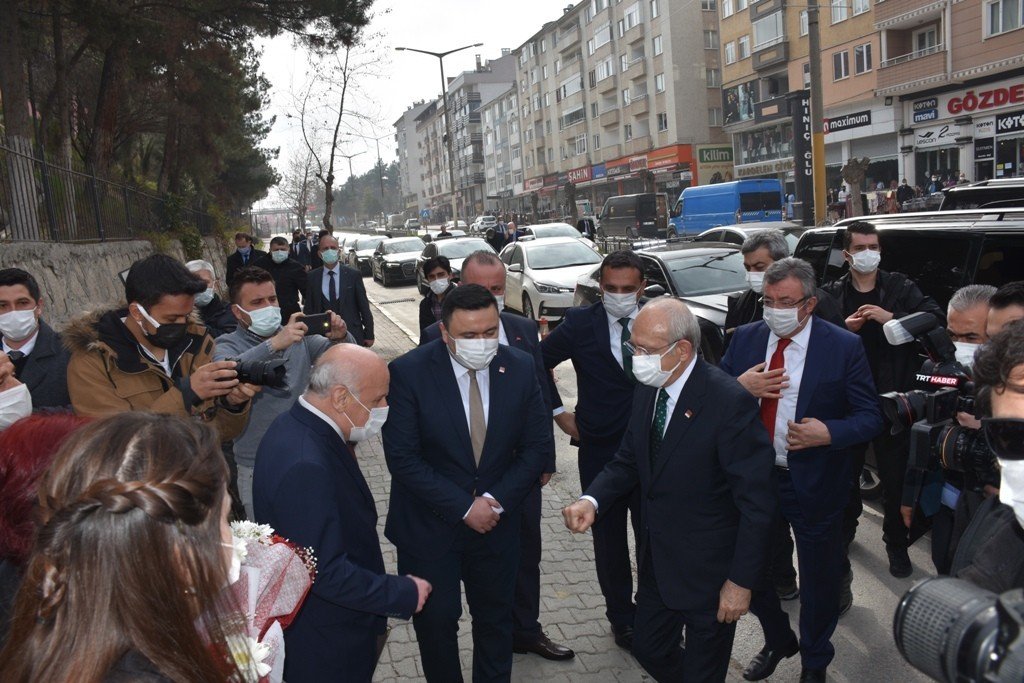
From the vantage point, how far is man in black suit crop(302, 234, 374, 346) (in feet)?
29.1

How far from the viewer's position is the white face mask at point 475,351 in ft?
11.6

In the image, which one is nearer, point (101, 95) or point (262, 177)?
point (101, 95)

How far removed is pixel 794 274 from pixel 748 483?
1.45m

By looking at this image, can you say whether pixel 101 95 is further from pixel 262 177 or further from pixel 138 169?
pixel 262 177

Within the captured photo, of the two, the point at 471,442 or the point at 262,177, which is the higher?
the point at 262,177

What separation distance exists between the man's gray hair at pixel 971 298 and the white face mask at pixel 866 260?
4.39ft

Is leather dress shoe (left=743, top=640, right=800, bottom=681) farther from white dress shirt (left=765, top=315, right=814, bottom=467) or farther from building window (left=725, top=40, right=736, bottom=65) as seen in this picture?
building window (left=725, top=40, right=736, bottom=65)

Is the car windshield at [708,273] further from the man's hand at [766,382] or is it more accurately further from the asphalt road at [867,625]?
the man's hand at [766,382]

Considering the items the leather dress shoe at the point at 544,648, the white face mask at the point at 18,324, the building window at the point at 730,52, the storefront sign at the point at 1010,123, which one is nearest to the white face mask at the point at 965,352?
the leather dress shoe at the point at 544,648

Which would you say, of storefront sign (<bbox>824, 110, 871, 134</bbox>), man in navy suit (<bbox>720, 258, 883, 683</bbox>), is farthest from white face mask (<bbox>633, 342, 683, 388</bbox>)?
storefront sign (<bbox>824, 110, 871, 134</bbox>)

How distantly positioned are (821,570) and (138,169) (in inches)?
1481

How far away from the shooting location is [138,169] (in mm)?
35125

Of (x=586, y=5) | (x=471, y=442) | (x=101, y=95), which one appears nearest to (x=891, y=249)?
(x=471, y=442)

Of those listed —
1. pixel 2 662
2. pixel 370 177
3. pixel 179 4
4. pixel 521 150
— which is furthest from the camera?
pixel 370 177
